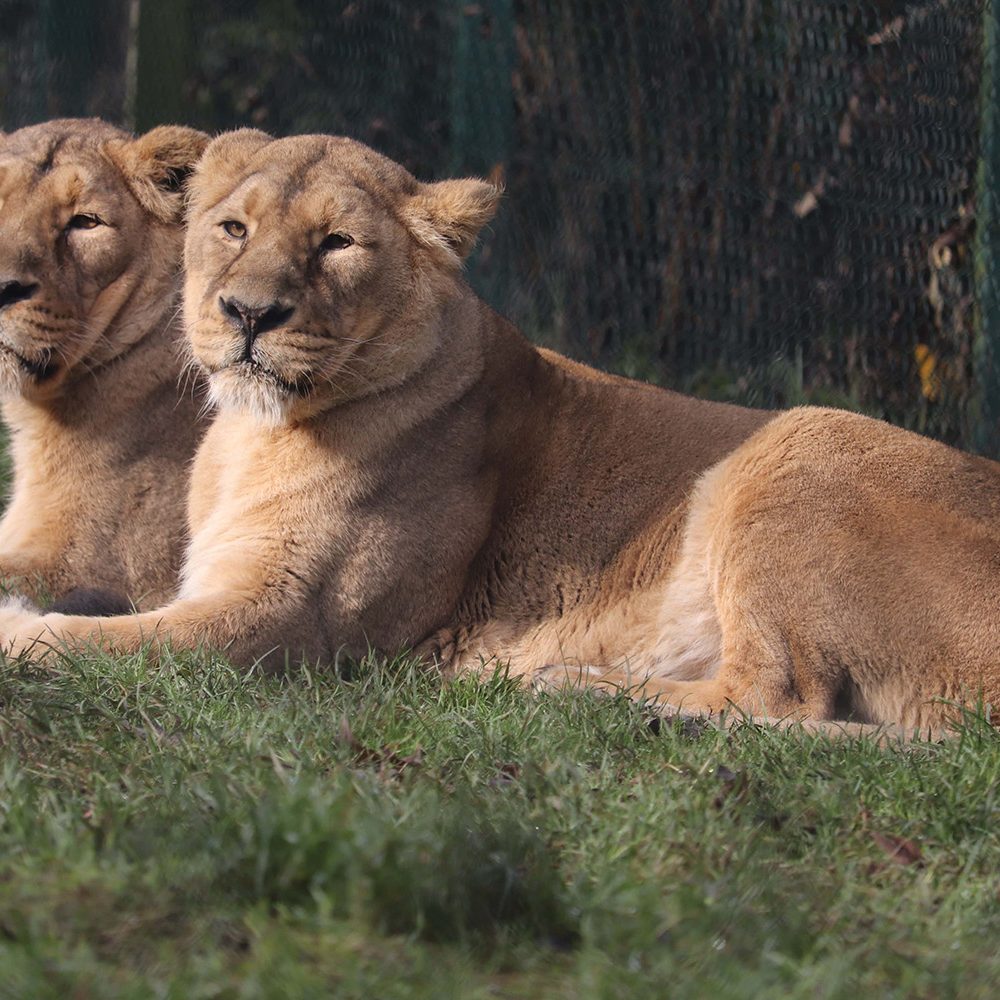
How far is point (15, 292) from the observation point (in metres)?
4.73

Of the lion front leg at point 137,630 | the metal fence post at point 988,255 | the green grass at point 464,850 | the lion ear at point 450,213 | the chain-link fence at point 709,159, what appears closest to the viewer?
the green grass at point 464,850

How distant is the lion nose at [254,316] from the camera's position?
4.02 meters

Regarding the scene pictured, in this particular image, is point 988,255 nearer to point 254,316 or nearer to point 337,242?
point 337,242

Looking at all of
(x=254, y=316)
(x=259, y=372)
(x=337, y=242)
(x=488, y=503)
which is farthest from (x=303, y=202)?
(x=488, y=503)

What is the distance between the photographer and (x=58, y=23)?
23.6ft

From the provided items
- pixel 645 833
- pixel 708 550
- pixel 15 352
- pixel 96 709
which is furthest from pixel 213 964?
pixel 15 352

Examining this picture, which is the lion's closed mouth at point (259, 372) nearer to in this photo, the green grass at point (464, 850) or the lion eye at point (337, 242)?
the lion eye at point (337, 242)

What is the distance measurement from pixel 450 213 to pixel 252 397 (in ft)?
2.59

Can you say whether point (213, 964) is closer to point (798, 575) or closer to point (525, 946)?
point (525, 946)

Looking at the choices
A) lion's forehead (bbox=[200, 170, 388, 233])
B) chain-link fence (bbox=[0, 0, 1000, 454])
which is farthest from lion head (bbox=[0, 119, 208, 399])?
chain-link fence (bbox=[0, 0, 1000, 454])

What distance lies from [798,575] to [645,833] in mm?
1519

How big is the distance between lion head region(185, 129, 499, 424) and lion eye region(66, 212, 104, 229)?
20.2 inches

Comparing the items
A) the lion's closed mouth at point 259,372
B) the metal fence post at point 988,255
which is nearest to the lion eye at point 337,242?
the lion's closed mouth at point 259,372

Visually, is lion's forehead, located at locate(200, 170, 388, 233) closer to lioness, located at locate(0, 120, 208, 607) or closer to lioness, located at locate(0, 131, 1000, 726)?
lioness, located at locate(0, 131, 1000, 726)
